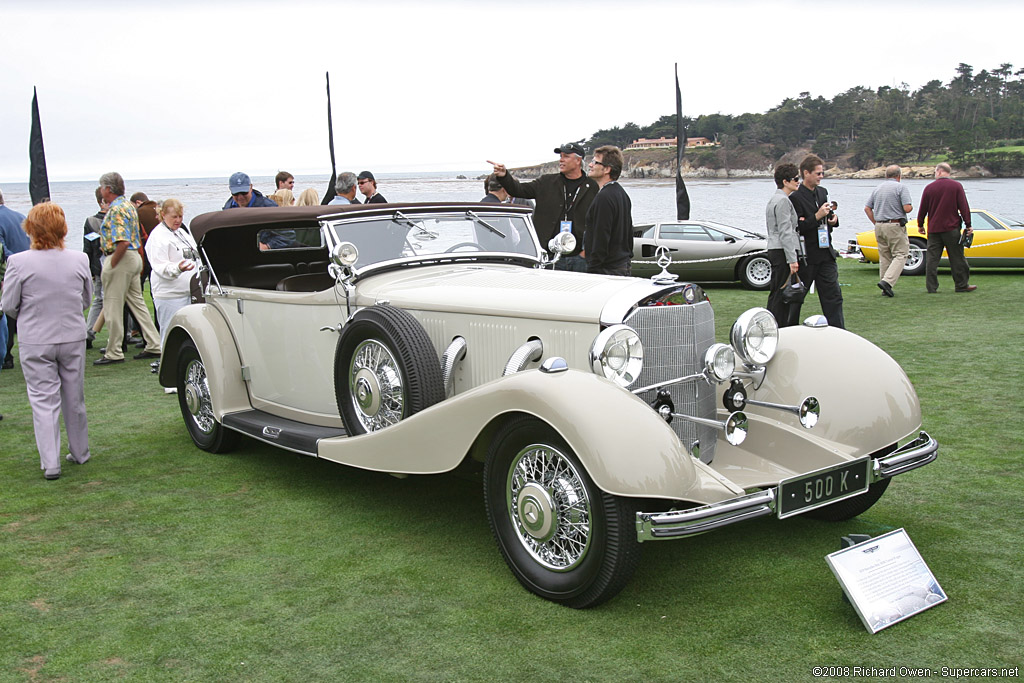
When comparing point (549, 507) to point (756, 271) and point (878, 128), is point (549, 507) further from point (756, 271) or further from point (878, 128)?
point (878, 128)

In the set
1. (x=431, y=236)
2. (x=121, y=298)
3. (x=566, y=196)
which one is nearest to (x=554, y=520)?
(x=431, y=236)

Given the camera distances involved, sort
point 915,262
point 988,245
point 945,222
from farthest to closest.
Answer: point 915,262 → point 988,245 → point 945,222

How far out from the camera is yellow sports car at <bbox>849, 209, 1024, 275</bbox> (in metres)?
14.9

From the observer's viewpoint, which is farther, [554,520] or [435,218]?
[435,218]

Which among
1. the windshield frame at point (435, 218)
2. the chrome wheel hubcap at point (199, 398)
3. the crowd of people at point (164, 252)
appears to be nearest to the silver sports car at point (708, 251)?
the crowd of people at point (164, 252)

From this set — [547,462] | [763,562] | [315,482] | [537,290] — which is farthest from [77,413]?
[763,562]

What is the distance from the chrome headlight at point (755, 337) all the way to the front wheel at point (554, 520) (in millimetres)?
1299

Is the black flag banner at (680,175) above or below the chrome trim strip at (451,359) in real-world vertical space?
above

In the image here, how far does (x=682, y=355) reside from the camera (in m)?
4.10

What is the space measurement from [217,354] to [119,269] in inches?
180

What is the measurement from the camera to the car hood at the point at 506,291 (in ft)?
13.2

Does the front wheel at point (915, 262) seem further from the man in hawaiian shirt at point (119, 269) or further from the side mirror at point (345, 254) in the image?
the side mirror at point (345, 254)

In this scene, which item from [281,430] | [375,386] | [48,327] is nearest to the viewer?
[375,386]

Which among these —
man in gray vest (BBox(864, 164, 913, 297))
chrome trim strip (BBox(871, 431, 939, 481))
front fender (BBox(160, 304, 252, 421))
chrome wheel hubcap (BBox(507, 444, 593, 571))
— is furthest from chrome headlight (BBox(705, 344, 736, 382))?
man in gray vest (BBox(864, 164, 913, 297))
